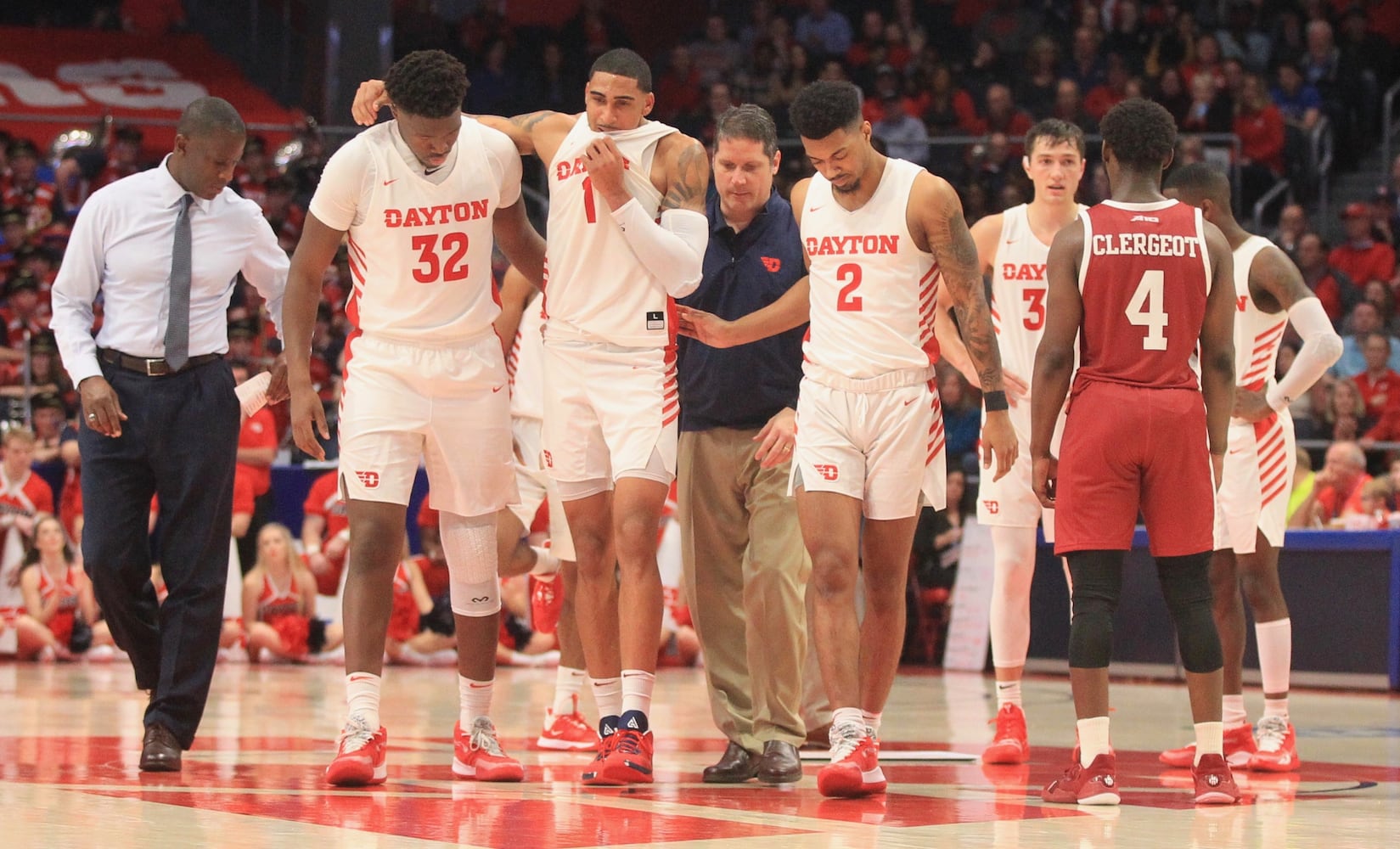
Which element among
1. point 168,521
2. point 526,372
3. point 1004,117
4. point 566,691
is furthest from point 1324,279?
point 168,521

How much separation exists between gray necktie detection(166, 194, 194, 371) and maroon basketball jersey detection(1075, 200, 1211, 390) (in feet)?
10.5

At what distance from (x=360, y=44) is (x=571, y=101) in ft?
9.01

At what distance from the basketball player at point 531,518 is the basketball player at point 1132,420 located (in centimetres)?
207

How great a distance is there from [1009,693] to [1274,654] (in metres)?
1.14

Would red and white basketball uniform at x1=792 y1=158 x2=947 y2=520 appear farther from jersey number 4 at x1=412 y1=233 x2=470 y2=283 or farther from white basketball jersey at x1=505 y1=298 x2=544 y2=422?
white basketball jersey at x1=505 y1=298 x2=544 y2=422

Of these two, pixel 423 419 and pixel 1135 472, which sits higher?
pixel 423 419

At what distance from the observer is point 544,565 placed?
865cm

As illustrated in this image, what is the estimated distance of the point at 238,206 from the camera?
22.3 feet

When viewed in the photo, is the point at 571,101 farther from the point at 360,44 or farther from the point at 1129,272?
the point at 1129,272

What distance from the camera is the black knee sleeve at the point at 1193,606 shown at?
5777mm

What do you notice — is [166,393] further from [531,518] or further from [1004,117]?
[1004,117]

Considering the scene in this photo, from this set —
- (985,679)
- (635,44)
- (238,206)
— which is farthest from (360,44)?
(238,206)

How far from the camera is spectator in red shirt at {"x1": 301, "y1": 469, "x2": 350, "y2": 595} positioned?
13578mm

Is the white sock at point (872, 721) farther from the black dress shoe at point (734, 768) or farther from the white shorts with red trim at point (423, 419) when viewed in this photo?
the white shorts with red trim at point (423, 419)
